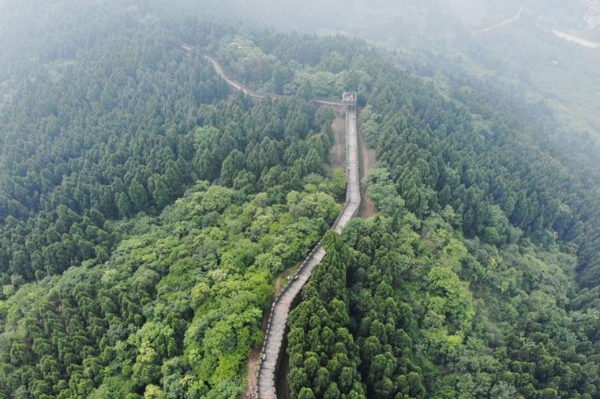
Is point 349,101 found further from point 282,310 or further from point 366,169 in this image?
point 282,310

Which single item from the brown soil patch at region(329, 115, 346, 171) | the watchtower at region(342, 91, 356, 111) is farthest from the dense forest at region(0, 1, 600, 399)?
the watchtower at region(342, 91, 356, 111)

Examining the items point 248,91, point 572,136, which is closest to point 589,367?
point 248,91

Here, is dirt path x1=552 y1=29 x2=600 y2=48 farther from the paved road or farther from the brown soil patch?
the paved road

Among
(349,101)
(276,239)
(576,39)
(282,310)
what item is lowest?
(282,310)

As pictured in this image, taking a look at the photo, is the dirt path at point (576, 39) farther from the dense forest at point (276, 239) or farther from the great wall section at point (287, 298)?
the great wall section at point (287, 298)

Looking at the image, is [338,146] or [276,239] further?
[338,146]

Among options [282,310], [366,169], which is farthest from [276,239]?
[366,169]

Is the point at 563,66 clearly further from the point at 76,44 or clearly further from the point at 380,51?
the point at 76,44
